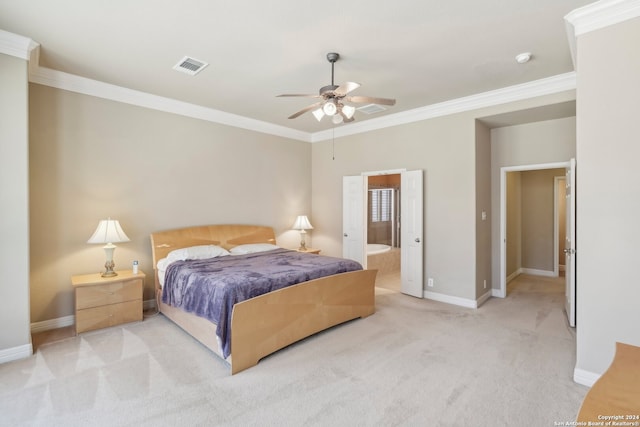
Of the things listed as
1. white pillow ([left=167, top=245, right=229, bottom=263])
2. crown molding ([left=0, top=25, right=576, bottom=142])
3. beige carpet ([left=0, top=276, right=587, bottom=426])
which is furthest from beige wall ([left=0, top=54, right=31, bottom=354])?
white pillow ([left=167, top=245, right=229, bottom=263])

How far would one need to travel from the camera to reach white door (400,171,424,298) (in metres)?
4.79

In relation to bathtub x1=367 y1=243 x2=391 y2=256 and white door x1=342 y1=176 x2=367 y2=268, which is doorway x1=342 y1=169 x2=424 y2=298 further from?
bathtub x1=367 y1=243 x2=391 y2=256

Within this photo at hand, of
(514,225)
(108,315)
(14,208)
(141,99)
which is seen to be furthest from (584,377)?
(141,99)

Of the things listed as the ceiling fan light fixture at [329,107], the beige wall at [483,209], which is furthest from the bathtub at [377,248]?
the ceiling fan light fixture at [329,107]

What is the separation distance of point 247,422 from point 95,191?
3.27 meters

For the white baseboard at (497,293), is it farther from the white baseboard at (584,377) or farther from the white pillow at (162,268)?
the white pillow at (162,268)

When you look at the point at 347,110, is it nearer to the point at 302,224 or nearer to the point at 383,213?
the point at 302,224

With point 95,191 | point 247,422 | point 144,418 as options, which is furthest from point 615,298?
point 95,191

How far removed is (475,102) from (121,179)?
15.4ft

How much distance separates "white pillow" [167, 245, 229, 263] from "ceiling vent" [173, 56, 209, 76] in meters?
2.13

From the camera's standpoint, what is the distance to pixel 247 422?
205 cm

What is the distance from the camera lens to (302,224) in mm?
5801

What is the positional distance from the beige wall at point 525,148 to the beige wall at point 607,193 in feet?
7.04

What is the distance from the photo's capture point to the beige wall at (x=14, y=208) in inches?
109
